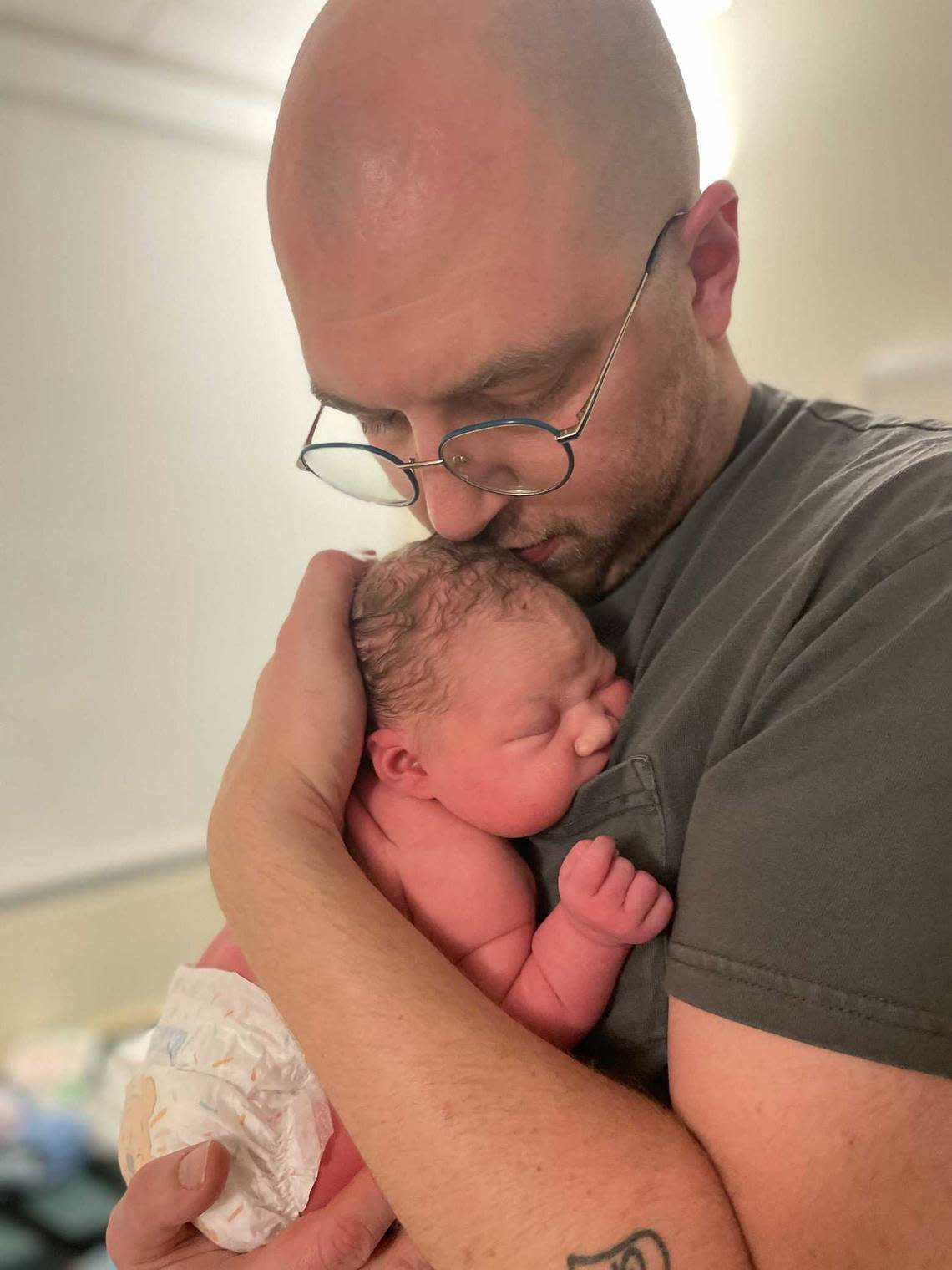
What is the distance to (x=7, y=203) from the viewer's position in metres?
2.34

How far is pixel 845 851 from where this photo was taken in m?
0.71

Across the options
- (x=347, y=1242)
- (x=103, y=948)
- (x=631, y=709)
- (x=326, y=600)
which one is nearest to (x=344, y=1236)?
(x=347, y=1242)

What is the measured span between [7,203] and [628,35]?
5.89ft

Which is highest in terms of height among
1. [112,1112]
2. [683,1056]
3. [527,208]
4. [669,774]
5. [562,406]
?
[527,208]

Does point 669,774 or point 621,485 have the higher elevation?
point 621,485

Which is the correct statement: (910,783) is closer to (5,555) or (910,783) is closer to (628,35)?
(628,35)

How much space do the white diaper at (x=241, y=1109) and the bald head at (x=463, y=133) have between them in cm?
81

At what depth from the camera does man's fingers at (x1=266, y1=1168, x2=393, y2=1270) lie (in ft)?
3.11

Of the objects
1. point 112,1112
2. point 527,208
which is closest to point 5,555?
point 112,1112

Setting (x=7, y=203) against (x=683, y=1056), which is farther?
(x=7, y=203)

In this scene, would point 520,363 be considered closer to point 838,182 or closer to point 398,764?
point 398,764

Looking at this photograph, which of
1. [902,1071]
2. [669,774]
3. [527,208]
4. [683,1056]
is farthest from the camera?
[527,208]

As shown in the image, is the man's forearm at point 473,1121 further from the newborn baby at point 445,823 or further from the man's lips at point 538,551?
the man's lips at point 538,551

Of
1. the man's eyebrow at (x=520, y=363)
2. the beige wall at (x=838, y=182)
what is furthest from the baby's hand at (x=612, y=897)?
the beige wall at (x=838, y=182)
